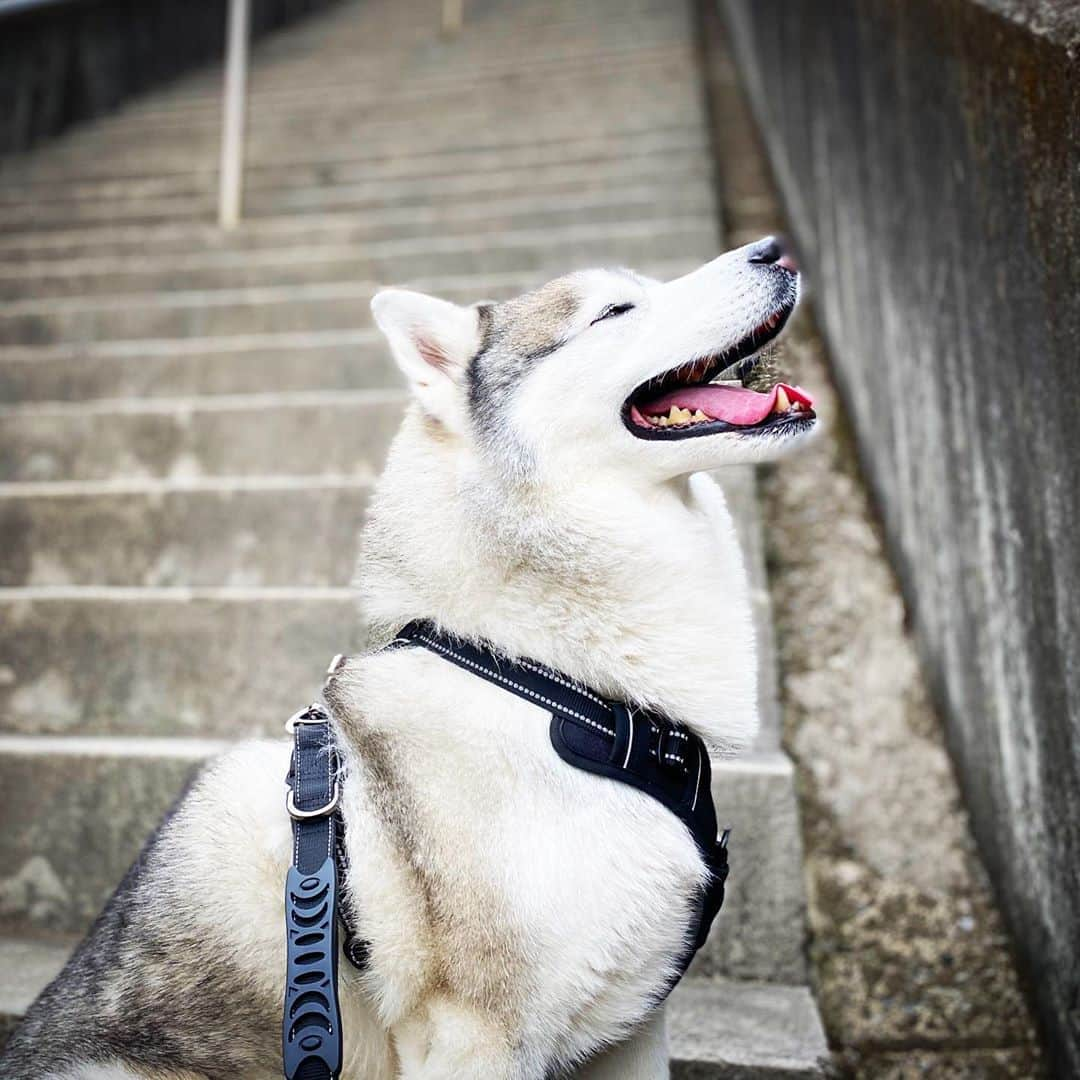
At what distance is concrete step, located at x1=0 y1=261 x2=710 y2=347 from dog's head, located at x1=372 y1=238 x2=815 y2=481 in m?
2.70

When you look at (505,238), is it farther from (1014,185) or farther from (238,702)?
(1014,185)

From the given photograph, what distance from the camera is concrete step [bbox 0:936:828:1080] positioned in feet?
6.30

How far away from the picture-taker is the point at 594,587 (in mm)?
1644

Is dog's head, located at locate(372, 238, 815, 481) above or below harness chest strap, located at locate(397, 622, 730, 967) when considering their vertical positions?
above

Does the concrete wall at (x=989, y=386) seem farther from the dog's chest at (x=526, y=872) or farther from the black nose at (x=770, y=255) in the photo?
the dog's chest at (x=526, y=872)

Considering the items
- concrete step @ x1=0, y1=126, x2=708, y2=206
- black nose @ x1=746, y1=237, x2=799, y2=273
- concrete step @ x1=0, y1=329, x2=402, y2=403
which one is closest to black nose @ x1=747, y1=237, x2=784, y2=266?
black nose @ x1=746, y1=237, x2=799, y2=273

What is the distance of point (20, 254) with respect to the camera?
555 centimetres

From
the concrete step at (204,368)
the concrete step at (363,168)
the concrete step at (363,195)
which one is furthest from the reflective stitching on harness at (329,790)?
the concrete step at (363,168)

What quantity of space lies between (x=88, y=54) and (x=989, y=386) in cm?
800

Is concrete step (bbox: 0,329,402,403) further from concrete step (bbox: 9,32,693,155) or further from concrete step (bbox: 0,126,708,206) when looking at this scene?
concrete step (bbox: 9,32,693,155)

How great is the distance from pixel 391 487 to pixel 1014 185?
1.35m

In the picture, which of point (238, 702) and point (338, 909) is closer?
point (338, 909)

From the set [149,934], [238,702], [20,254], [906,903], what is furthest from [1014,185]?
[20,254]

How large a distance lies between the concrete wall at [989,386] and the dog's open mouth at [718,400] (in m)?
0.49
